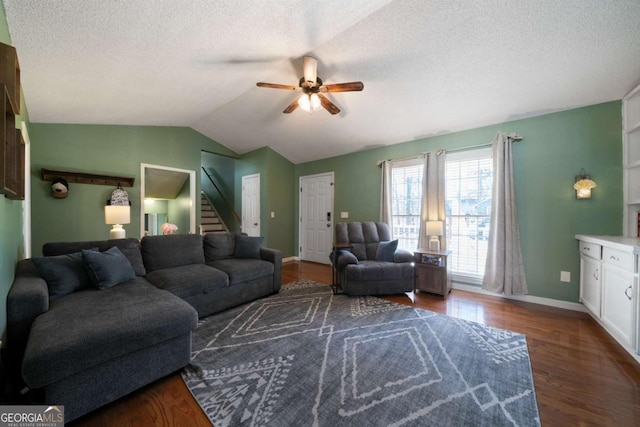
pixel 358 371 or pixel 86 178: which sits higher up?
pixel 86 178

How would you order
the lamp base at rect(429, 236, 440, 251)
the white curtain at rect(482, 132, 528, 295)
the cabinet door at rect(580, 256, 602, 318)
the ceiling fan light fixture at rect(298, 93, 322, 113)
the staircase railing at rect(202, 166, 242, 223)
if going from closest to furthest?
1. the cabinet door at rect(580, 256, 602, 318)
2. the ceiling fan light fixture at rect(298, 93, 322, 113)
3. the white curtain at rect(482, 132, 528, 295)
4. the lamp base at rect(429, 236, 440, 251)
5. the staircase railing at rect(202, 166, 242, 223)

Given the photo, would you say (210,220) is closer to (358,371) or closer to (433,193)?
(433,193)

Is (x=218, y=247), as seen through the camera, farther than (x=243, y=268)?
Yes

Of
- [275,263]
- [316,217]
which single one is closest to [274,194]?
[316,217]

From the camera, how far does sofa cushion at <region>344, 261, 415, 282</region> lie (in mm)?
3141

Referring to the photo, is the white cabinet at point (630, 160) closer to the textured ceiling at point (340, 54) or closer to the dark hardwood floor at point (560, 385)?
the textured ceiling at point (340, 54)

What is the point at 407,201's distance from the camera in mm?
4156

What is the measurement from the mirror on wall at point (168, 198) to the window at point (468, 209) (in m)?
4.78

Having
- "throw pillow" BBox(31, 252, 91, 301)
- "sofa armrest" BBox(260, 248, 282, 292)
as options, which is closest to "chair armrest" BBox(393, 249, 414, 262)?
"sofa armrest" BBox(260, 248, 282, 292)

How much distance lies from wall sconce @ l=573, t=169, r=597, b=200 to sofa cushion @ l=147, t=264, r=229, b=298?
4232 mm

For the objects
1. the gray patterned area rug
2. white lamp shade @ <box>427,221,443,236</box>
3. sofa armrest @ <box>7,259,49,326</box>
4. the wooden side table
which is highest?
white lamp shade @ <box>427,221,443,236</box>

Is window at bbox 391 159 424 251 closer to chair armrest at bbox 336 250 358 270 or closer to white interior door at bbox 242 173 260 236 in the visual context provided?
chair armrest at bbox 336 250 358 270

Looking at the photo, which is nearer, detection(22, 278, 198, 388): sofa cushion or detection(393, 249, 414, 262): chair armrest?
detection(22, 278, 198, 388): sofa cushion

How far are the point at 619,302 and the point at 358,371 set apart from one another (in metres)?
2.33
